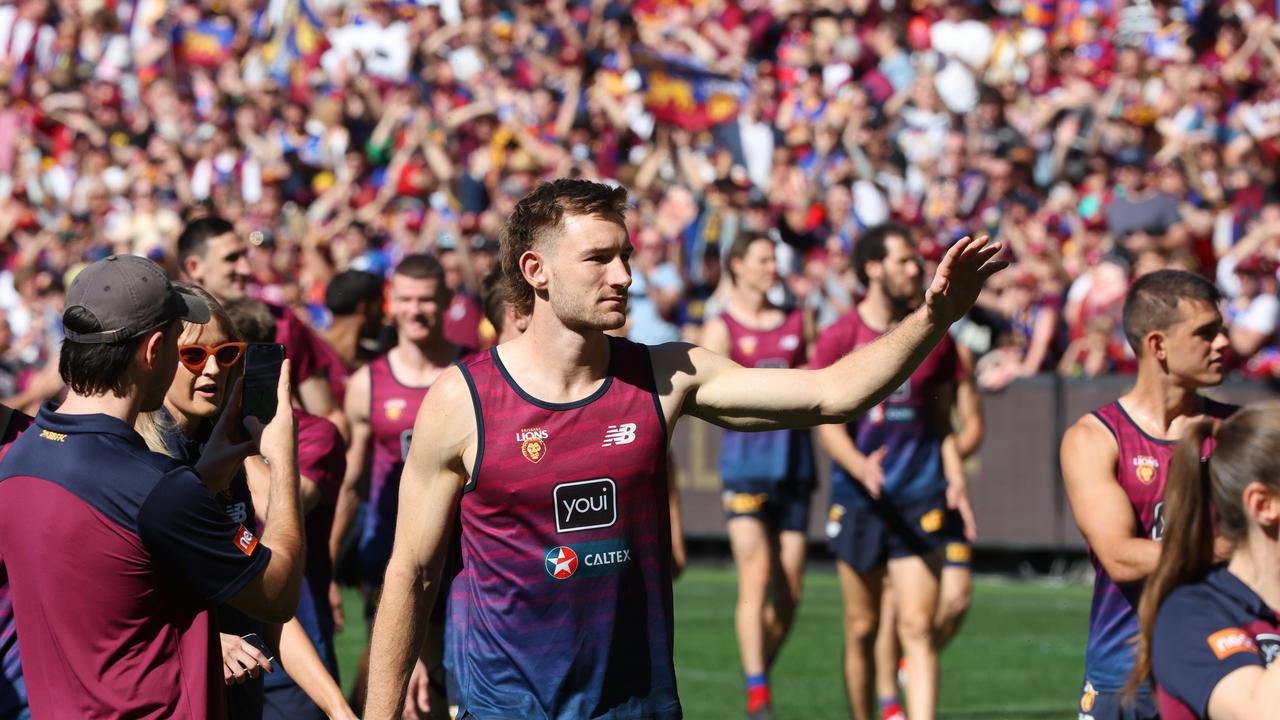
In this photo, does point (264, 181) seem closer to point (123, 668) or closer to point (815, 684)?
point (815, 684)

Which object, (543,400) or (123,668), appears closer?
(123,668)

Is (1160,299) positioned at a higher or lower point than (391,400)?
higher

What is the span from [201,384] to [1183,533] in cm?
282

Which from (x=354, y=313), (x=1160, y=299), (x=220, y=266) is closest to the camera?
(x=1160, y=299)

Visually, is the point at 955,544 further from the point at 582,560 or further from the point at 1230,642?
the point at 1230,642

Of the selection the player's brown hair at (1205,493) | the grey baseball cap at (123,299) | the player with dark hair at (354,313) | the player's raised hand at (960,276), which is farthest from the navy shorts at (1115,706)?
the player with dark hair at (354,313)

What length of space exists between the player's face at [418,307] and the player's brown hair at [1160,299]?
3.64m

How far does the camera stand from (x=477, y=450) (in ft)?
17.1

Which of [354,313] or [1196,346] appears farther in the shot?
[354,313]

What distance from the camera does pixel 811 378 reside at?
17.6ft

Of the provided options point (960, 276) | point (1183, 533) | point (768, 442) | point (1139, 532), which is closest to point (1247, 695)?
point (1183, 533)

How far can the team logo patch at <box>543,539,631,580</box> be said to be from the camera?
5.18 meters

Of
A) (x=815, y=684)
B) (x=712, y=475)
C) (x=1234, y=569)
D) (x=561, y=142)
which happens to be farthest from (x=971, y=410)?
(x=561, y=142)

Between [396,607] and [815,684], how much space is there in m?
6.82
